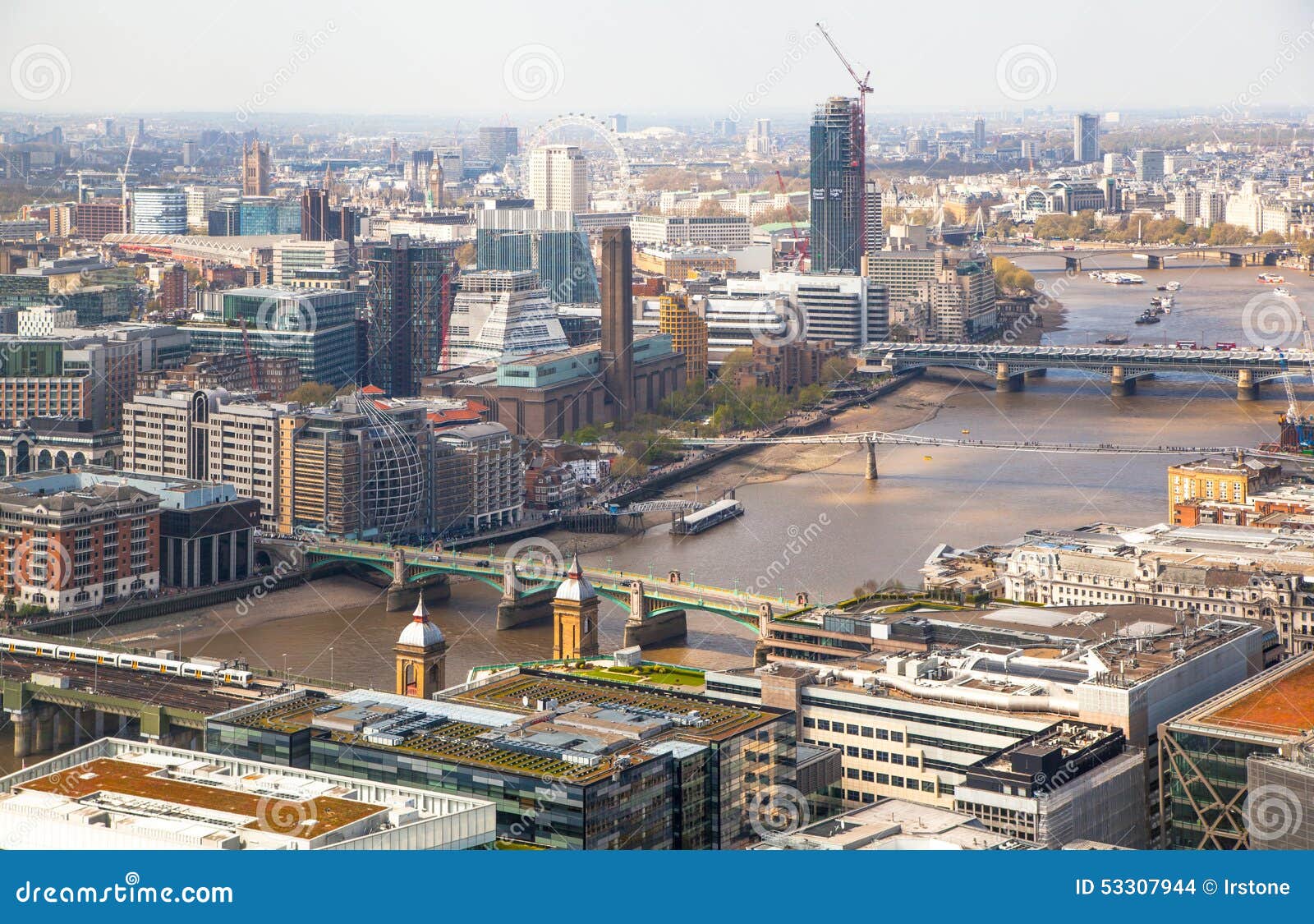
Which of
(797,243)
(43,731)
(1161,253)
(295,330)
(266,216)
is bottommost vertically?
(43,731)

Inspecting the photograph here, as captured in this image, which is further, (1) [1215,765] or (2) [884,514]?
(2) [884,514]

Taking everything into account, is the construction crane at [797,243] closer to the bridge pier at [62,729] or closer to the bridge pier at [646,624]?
the bridge pier at [646,624]

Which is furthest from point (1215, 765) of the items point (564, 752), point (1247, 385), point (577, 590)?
point (1247, 385)

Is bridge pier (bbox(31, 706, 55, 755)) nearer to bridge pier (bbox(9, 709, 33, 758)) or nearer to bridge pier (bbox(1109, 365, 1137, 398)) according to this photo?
bridge pier (bbox(9, 709, 33, 758))

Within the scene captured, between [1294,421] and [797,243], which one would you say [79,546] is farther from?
[797,243]

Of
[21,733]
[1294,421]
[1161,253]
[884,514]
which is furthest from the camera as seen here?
[1161,253]

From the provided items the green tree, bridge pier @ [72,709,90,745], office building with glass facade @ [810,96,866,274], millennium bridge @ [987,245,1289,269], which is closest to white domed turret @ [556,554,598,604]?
bridge pier @ [72,709,90,745]

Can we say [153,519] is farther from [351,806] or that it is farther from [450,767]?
[351,806]

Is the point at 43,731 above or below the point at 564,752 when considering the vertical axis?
below
